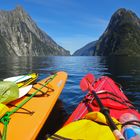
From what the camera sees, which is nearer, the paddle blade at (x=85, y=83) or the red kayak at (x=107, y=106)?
the red kayak at (x=107, y=106)

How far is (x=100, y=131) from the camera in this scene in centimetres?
500

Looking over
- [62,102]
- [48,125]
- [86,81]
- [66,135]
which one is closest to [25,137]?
[66,135]

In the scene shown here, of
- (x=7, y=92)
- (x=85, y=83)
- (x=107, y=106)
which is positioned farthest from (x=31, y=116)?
(x=85, y=83)

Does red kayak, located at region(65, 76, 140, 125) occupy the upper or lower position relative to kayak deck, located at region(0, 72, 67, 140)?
upper

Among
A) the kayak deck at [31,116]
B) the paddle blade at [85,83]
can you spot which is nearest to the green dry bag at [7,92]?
the kayak deck at [31,116]

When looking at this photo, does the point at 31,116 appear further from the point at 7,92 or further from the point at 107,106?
the point at 107,106

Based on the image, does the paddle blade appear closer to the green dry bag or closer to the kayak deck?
the kayak deck

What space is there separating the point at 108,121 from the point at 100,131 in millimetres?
484

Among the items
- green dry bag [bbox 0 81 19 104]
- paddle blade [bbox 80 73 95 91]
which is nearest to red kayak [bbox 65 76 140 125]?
paddle blade [bbox 80 73 95 91]

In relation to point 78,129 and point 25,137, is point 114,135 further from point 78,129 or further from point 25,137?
point 25,137

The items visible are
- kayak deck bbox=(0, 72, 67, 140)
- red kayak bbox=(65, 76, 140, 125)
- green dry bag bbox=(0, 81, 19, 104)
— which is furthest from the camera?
green dry bag bbox=(0, 81, 19, 104)

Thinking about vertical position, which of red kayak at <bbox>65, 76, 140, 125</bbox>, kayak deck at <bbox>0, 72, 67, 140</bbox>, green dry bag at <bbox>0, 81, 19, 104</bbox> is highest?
green dry bag at <bbox>0, 81, 19, 104</bbox>

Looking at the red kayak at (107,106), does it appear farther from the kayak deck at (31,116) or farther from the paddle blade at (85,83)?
the paddle blade at (85,83)

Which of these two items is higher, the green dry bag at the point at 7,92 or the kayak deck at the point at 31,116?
the green dry bag at the point at 7,92
